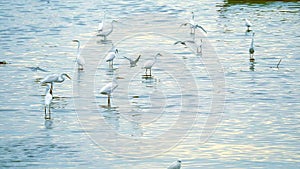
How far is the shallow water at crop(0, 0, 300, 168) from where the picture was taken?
1288 cm

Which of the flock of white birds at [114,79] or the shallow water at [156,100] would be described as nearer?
the shallow water at [156,100]

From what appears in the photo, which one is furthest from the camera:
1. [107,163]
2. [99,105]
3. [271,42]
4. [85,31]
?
[85,31]

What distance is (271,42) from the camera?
86.6 ft

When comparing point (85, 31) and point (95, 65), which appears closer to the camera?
point (95, 65)

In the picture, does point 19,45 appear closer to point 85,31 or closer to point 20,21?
point 85,31

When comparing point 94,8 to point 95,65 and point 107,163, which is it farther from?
point 107,163

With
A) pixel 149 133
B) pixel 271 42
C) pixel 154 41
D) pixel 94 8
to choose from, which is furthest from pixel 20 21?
pixel 149 133

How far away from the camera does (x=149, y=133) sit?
46.8ft

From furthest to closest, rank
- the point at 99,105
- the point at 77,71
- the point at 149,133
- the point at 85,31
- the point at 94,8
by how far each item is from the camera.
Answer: the point at 94,8
the point at 85,31
the point at 77,71
the point at 99,105
the point at 149,133

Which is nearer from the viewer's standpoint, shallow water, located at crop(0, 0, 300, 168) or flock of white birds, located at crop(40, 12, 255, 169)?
shallow water, located at crop(0, 0, 300, 168)

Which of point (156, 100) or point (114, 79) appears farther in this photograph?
point (114, 79)

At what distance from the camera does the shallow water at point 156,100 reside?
1288 centimetres

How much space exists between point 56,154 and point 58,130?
1653 mm

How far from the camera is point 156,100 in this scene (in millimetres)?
17156
